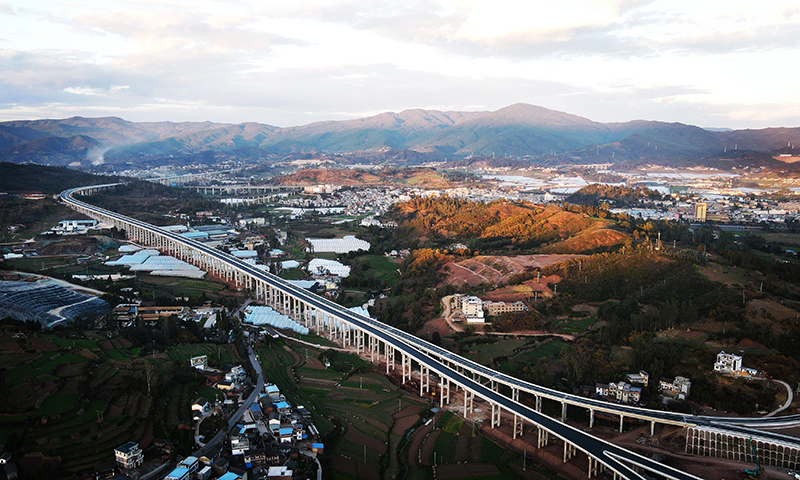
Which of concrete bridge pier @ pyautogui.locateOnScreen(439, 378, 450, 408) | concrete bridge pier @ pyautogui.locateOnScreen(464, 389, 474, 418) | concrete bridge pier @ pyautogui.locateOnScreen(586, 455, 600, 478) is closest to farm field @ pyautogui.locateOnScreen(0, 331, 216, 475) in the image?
concrete bridge pier @ pyautogui.locateOnScreen(439, 378, 450, 408)

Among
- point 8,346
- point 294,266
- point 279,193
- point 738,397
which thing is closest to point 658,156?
point 279,193

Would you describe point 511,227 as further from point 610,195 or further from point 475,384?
point 610,195

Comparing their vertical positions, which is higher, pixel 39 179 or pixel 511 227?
pixel 39 179

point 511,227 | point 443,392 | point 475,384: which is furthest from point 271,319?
point 511,227

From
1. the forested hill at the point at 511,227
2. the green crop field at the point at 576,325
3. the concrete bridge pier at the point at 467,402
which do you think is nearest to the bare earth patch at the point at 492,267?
the forested hill at the point at 511,227

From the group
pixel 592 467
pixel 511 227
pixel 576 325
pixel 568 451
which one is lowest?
pixel 592 467

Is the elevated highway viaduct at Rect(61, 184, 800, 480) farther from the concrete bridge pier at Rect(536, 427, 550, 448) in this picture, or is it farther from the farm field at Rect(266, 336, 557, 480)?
the farm field at Rect(266, 336, 557, 480)

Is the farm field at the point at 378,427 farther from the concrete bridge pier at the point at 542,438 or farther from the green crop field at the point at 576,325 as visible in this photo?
Answer: the green crop field at the point at 576,325

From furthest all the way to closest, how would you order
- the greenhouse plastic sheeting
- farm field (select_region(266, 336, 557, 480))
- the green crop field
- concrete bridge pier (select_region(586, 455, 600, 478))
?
the greenhouse plastic sheeting
the green crop field
farm field (select_region(266, 336, 557, 480))
concrete bridge pier (select_region(586, 455, 600, 478))
